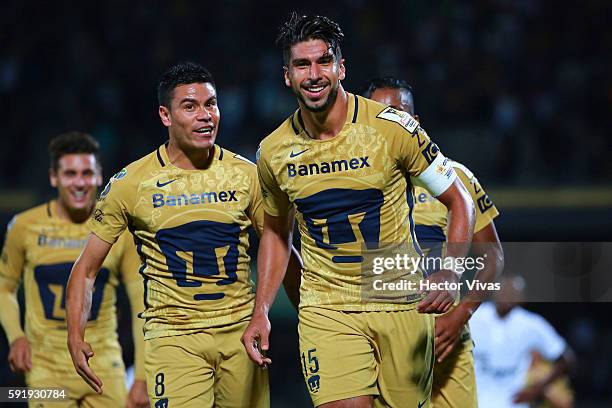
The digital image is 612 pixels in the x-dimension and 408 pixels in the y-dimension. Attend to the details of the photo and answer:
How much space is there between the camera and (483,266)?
5.83 metres

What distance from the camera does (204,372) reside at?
5465mm

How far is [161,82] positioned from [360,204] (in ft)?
4.98

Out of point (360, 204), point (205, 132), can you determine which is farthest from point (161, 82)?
point (360, 204)

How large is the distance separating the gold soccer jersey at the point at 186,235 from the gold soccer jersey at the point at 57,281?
108cm

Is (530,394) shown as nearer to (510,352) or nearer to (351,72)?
(510,352)

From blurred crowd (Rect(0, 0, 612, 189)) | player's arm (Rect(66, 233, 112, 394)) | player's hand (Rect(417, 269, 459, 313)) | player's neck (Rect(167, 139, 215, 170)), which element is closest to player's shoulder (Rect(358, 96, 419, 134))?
player's hand (Rect(417, 269, 459, 313))

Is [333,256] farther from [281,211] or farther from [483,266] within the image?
[483,266]

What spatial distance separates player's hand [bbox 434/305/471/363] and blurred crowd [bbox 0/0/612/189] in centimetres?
771

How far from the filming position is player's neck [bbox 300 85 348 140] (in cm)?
518

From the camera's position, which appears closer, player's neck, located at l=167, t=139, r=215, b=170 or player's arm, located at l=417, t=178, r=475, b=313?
player's arm, located at l=417, t=178, r=475, b=313

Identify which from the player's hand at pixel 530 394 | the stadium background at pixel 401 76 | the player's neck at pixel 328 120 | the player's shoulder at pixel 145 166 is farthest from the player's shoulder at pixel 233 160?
the stadium background at pixel 401 76

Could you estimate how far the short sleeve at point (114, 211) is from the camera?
5641 mm

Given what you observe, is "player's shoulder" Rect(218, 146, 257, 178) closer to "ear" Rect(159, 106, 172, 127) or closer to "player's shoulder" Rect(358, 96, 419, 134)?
"ear" Rect(159, 106, 172, 127)

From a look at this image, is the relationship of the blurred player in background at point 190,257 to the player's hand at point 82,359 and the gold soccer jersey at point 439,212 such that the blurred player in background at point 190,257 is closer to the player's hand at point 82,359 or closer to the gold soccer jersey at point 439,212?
the player's hand at point 82,359
